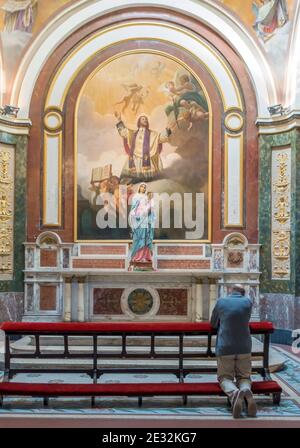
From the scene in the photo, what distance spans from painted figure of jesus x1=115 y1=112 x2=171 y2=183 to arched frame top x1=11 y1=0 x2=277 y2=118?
2.44m

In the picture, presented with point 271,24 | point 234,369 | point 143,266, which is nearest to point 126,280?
point 143,266

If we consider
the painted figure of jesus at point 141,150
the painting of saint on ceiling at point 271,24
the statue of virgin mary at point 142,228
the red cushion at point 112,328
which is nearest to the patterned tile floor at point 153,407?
the red cushion at point 112,328

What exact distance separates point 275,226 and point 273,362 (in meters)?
4.37

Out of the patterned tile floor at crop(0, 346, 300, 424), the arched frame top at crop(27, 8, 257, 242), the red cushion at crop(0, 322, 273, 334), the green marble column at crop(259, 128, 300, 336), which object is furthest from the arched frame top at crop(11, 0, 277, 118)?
the patterned tile floor at crop(0, 346, 300, 424)

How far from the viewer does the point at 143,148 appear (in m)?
13.5

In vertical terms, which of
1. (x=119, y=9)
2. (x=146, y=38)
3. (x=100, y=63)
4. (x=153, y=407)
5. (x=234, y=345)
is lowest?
(x=153, y=407)

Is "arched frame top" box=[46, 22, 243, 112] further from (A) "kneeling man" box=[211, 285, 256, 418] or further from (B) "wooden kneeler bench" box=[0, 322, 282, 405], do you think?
(A) "kneeling man" box=[211, 285, 256, 418]

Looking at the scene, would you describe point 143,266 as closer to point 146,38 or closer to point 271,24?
point 146,38

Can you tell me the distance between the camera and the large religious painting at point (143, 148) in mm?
13320

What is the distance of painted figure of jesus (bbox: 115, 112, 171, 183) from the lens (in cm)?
1346

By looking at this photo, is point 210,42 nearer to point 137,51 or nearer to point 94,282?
point 137,51

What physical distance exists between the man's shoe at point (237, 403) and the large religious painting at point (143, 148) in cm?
→ 723

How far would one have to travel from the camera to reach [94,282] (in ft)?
40.9

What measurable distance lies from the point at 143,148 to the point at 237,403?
8.49 meters
